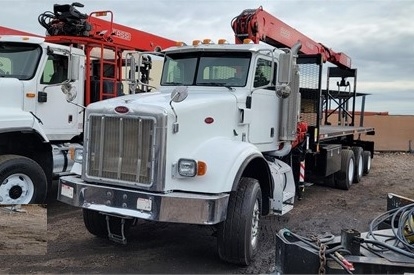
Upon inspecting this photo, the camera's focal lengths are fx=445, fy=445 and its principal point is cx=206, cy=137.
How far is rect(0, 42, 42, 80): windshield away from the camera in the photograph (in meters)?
7.24

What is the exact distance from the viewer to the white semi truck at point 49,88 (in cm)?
658

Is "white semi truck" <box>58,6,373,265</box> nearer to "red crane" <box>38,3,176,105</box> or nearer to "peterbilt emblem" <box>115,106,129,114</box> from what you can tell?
"peterbilt emblem" <box>115,106,129,114</box>

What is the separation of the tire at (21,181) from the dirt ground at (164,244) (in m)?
0.49

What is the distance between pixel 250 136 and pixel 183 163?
164 cm

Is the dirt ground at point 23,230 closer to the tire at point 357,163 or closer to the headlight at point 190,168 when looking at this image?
the headlight at point 190,168

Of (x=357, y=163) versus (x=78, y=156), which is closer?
(x=78, y=156)

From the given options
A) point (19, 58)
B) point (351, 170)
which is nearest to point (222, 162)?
point (19, 58)

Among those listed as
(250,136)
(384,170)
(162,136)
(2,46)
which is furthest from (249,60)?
(384,170)

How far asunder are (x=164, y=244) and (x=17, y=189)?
2403 mm

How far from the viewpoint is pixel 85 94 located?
27.0 feet

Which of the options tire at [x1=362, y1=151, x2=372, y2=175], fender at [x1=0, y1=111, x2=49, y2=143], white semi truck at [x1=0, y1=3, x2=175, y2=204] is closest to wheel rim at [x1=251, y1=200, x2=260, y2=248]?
white semi truck at [x1=0, y1=3, x2=175, y2=204]

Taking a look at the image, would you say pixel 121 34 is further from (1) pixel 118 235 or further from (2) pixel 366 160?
(2) pixel 366 160

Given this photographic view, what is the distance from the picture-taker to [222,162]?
4641 mm

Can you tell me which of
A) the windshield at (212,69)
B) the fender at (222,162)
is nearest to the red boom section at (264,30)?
the windshield at (212,69)
